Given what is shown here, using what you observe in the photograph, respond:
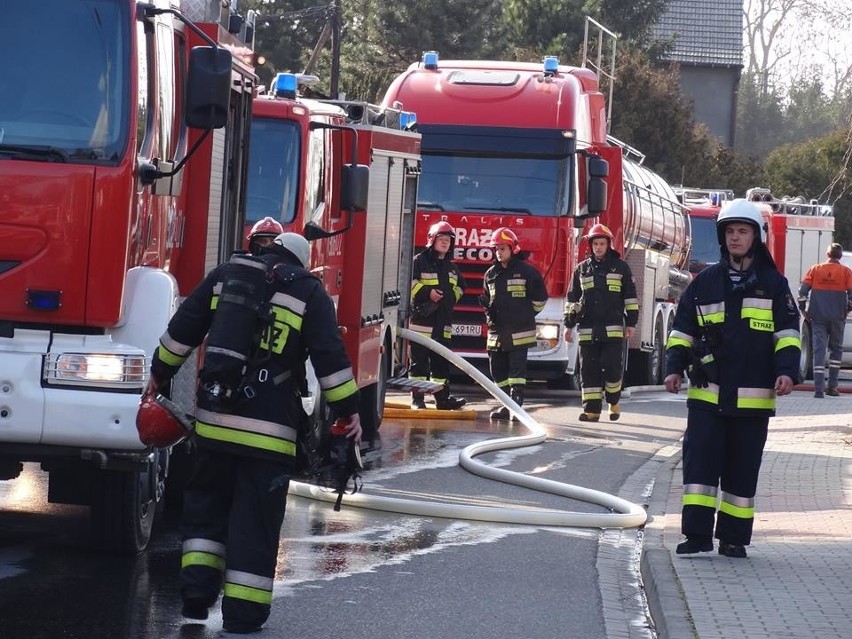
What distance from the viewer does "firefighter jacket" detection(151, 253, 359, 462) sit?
668cm

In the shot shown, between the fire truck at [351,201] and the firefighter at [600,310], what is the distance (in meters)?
1.82

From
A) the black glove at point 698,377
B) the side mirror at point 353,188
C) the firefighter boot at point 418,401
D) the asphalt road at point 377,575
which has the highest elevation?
the side mirror at point 353,188

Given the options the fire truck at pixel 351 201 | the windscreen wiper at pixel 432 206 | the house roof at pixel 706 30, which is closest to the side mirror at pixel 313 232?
the fire truck at pixel 351 201

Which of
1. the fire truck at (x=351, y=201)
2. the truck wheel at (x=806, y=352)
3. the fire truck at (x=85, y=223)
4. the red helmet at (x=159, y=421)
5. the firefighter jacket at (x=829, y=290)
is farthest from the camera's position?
the truck wheel at (x=806, y=352)

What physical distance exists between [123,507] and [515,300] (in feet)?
28.3

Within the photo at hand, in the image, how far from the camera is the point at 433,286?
16656mm

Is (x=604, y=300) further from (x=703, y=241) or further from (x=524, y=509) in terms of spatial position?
(x=703, y=241)

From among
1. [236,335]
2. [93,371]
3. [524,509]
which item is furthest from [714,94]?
[236,335]

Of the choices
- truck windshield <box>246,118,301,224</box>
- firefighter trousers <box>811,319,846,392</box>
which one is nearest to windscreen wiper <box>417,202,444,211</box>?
firefighter trousers <box>811,319,846,392</box>

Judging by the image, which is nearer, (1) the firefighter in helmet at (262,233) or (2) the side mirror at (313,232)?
(1) the firefighter in helmet at (262,233)

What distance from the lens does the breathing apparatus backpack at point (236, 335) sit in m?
6.60

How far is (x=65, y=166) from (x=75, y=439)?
3.92ft

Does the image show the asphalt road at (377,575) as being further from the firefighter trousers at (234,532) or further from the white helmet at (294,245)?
the white helmet at (294,245)

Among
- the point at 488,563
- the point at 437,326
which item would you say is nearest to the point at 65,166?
the point at 488,563
